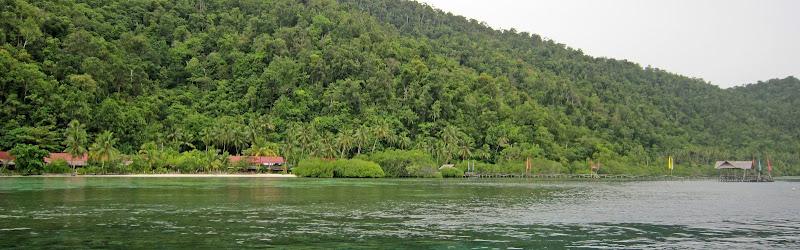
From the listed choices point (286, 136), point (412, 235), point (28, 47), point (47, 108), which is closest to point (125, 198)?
point (412, 235)

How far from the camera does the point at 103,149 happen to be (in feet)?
380

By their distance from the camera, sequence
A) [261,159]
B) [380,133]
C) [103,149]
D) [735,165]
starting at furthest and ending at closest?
[380,133], [735,165], [261,159], [103,149]

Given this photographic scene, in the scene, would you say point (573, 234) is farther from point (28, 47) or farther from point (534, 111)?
point (534, 111)

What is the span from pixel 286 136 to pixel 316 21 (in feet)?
201

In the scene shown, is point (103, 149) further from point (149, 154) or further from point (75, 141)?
point (149, 154)

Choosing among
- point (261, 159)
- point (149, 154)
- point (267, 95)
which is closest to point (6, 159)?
point (149, 154)

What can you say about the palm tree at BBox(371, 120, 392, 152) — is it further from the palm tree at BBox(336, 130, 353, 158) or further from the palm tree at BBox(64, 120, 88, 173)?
the palm tree at BBox(64, 120, 88, 173)

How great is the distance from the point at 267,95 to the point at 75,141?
55.4 m

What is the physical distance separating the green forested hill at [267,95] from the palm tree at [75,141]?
14.1 feet

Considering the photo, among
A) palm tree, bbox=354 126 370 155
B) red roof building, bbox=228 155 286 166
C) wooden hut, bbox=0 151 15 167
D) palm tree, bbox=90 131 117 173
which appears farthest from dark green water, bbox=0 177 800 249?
palm tree, bbox=354 126 370 155

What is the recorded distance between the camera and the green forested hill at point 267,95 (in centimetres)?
13300

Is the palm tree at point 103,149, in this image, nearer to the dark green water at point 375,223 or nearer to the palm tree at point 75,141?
the palm tree at point 75,141

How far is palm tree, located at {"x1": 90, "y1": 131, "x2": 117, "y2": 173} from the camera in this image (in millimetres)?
115625

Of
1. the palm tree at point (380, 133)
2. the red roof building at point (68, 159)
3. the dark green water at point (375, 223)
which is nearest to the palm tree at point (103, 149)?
the red roof building at point (68, 159)
